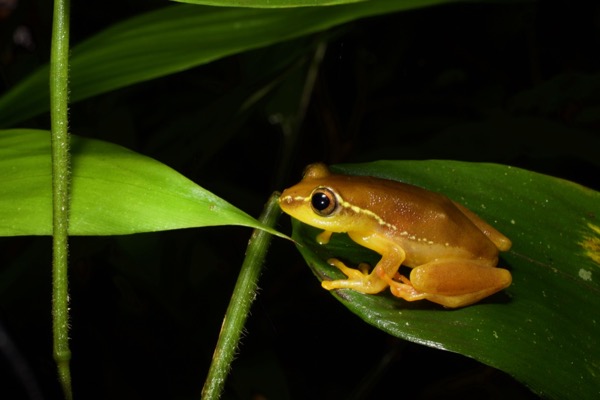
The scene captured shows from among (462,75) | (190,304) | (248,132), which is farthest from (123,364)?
(462,75)

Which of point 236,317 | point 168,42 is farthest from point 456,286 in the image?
point 168,42

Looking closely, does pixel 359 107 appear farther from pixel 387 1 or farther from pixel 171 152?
pixel 387 1

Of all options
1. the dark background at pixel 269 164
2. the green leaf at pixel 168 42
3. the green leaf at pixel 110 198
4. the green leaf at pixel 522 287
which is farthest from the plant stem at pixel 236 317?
the dark background at pixel 269 164

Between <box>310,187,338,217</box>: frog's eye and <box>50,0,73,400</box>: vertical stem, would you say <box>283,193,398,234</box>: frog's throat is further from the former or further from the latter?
<box>50,0,73,400</box>: vertical stem

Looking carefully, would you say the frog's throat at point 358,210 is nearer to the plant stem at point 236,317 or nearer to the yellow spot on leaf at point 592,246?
the plant stem at point 236,317

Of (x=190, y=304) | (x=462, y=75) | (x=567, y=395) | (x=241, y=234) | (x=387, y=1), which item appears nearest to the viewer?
(x=567, y=395)
